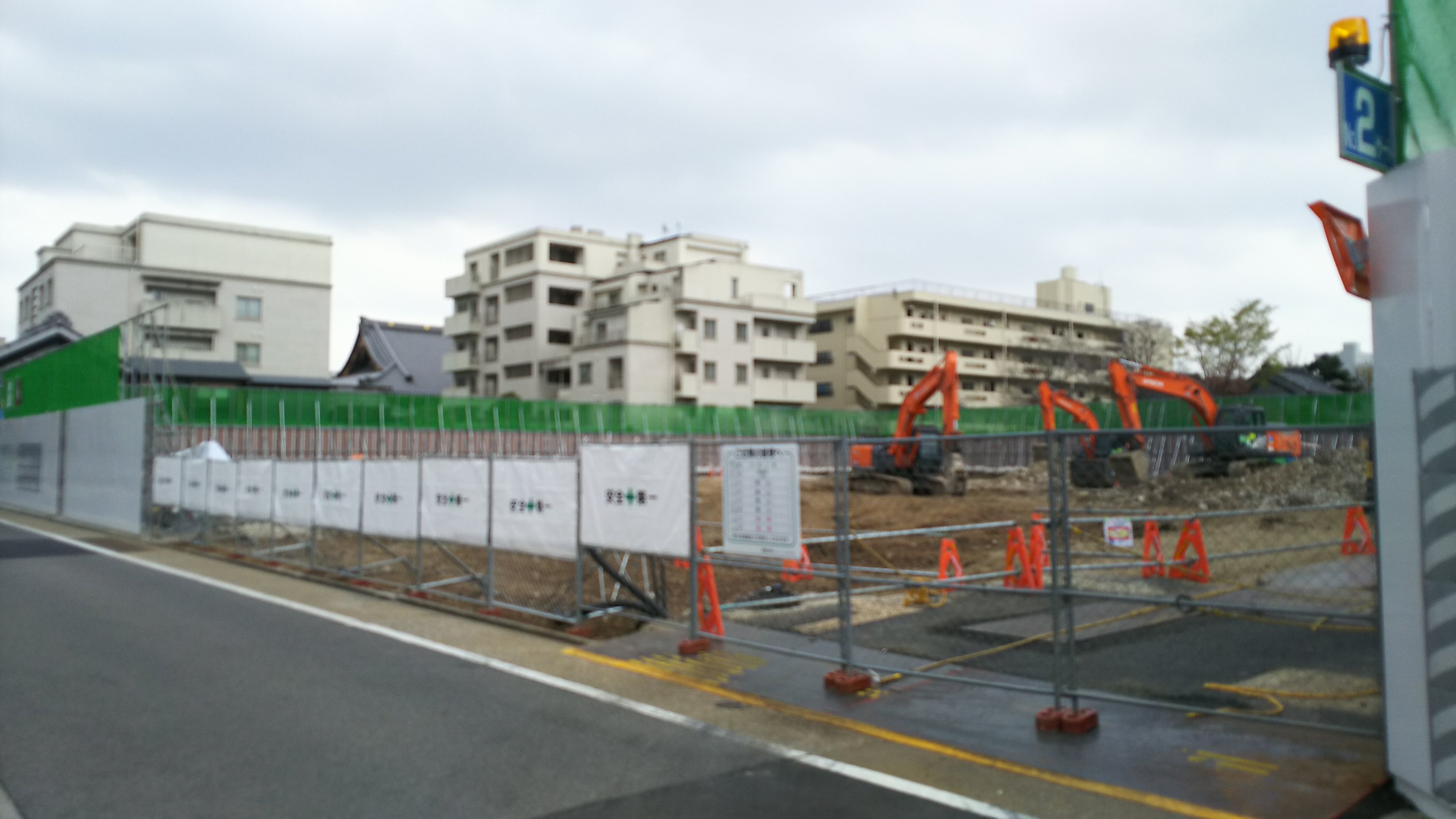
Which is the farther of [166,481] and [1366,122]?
[166,481]

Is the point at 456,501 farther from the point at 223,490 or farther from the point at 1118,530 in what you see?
the point at 223,490

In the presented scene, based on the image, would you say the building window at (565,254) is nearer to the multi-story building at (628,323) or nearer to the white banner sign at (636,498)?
the multi-story building at (628,323)

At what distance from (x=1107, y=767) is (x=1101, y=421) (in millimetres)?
41461

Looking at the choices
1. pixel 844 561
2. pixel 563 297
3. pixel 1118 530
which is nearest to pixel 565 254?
pixel 563 297

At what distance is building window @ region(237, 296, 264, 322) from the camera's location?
205 feet

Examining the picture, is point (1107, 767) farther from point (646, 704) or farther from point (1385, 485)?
point (646, 704)

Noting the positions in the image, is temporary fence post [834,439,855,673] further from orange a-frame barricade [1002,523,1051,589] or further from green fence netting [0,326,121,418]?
green fence netting [0,326,121,418]

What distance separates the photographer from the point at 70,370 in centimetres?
3145

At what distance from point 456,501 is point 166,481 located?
13604mm

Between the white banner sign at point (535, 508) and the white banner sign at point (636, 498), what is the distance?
0.89 feet

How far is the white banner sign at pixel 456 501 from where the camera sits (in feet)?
40.4

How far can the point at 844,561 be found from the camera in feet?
26.4

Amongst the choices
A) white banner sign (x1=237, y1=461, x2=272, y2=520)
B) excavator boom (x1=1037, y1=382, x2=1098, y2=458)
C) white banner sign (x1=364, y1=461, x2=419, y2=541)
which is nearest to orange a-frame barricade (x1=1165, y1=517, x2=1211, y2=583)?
white banner sign (x1=364, y1=461, x2=419, y2=541)

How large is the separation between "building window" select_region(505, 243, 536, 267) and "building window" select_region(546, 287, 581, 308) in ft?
8.35
